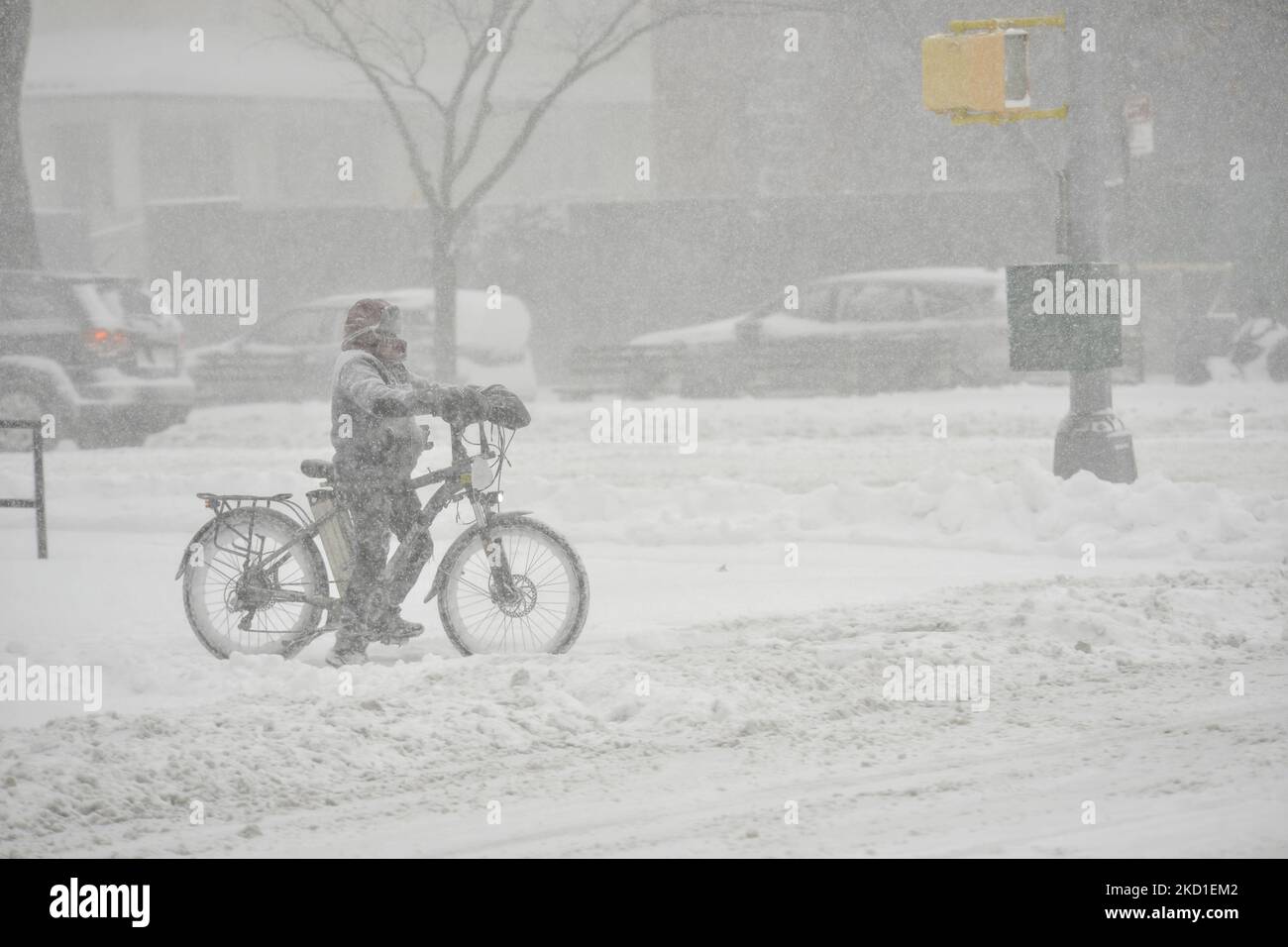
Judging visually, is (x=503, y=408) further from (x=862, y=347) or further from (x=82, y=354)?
(x=862, y=347)

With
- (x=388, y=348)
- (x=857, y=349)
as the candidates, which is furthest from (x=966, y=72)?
(x=857, y=349)

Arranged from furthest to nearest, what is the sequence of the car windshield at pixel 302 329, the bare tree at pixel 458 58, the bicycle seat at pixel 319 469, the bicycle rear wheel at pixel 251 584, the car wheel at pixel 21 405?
the bare tree at pixel 458 58 < the car windshield at pixel 302 329 < the car wheel at pixel 21 405 < the bicycle rear wheel at pixel 251 584 < the bicycle seat at pixel 319 469

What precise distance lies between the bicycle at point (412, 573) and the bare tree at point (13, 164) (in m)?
14.5

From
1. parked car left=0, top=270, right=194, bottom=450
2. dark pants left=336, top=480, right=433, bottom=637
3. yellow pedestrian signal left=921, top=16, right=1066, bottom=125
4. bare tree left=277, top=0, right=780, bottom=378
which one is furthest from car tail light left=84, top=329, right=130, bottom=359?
dark pants left=336, top=480, right=433, bottom=637

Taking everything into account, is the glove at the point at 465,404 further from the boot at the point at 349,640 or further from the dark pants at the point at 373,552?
the boot at the point at 349,640

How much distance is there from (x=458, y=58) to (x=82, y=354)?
28.0 m

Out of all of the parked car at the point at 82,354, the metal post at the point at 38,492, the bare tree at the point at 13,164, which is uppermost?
the bare tree at the point at 13,164

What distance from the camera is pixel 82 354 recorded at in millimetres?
17984

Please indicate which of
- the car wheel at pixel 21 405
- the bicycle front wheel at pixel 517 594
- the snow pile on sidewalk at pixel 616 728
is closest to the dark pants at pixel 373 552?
the bicycle front wheel at pixel 517 594

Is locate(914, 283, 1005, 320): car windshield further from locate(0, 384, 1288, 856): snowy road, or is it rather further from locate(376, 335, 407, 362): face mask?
locate(376, 335, 407, 362): face mask

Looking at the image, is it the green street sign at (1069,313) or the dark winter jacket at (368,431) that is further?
the green street sign at (1069,313)

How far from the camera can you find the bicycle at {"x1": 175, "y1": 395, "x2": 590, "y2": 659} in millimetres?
7688

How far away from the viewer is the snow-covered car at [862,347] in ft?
74.1

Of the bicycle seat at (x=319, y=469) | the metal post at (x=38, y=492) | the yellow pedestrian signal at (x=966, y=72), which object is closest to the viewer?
the bicycle seat at (x=319, y=469)
